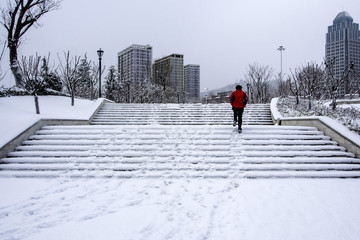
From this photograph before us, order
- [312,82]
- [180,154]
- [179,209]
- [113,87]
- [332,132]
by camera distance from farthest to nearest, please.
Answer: [113,87] < [312,82] < [332,132] < [180,154] < [179,209]

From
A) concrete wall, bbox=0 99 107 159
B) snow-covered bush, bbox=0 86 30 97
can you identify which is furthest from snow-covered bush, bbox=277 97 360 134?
snow-covered bush, bbox=0 86 30 97

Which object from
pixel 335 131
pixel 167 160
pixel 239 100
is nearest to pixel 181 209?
pixel 167 160

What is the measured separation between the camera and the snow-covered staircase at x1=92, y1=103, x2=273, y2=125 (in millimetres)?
12117

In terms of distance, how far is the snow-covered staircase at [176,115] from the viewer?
39.8ft

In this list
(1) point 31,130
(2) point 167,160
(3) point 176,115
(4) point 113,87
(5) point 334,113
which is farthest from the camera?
(4) point 113,87

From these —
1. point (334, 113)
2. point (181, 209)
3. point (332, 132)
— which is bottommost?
point (181, 209)

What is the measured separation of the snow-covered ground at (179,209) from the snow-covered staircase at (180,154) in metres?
0.40

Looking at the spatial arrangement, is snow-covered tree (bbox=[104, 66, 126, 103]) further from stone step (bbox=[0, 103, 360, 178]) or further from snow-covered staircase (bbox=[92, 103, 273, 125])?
stone step (bbox=[0, 103, 360, 178])

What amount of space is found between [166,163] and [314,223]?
149 inches

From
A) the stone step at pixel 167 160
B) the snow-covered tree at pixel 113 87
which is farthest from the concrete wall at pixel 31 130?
the snow-covered tree at pixel 113 87

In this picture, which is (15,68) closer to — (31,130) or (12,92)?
(12,92)

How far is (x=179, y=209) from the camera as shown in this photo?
4.10m

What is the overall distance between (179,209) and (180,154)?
2.73 metres

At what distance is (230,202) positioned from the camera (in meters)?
4.38
